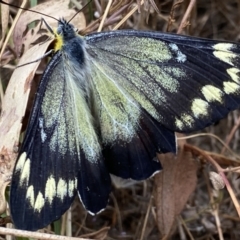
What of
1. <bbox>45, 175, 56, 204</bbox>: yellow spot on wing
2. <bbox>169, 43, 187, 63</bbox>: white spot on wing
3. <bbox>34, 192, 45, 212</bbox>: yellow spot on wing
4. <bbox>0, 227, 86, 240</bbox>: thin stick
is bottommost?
<bbox>0, 227, 86, 240</bbox>: thin stick

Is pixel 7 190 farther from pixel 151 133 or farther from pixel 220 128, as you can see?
pixel 220 128

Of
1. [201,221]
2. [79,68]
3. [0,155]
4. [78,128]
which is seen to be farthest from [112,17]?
[201,221]

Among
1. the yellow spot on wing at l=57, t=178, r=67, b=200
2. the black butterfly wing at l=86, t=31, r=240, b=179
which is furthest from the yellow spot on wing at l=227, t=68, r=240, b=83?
the yellow spot on wing at l=57, t=178, r=67, b=200

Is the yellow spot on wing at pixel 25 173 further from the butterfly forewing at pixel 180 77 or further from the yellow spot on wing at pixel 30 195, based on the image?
the butterfly forewing at pixel 180 77

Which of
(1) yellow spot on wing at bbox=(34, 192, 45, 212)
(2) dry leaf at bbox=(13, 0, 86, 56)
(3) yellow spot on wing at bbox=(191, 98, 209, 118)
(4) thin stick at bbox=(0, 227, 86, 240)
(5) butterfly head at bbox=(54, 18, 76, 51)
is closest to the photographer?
(4) thin stick at bbox=(0, 227, 86, 240)

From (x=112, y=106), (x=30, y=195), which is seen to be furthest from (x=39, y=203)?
(x=112, y=106)

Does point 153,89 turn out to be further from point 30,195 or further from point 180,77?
point 30,195

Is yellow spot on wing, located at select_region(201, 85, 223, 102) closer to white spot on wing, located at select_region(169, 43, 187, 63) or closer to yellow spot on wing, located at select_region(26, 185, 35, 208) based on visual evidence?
white spot on wing, located at select_region(169, 43, 187, 63)
